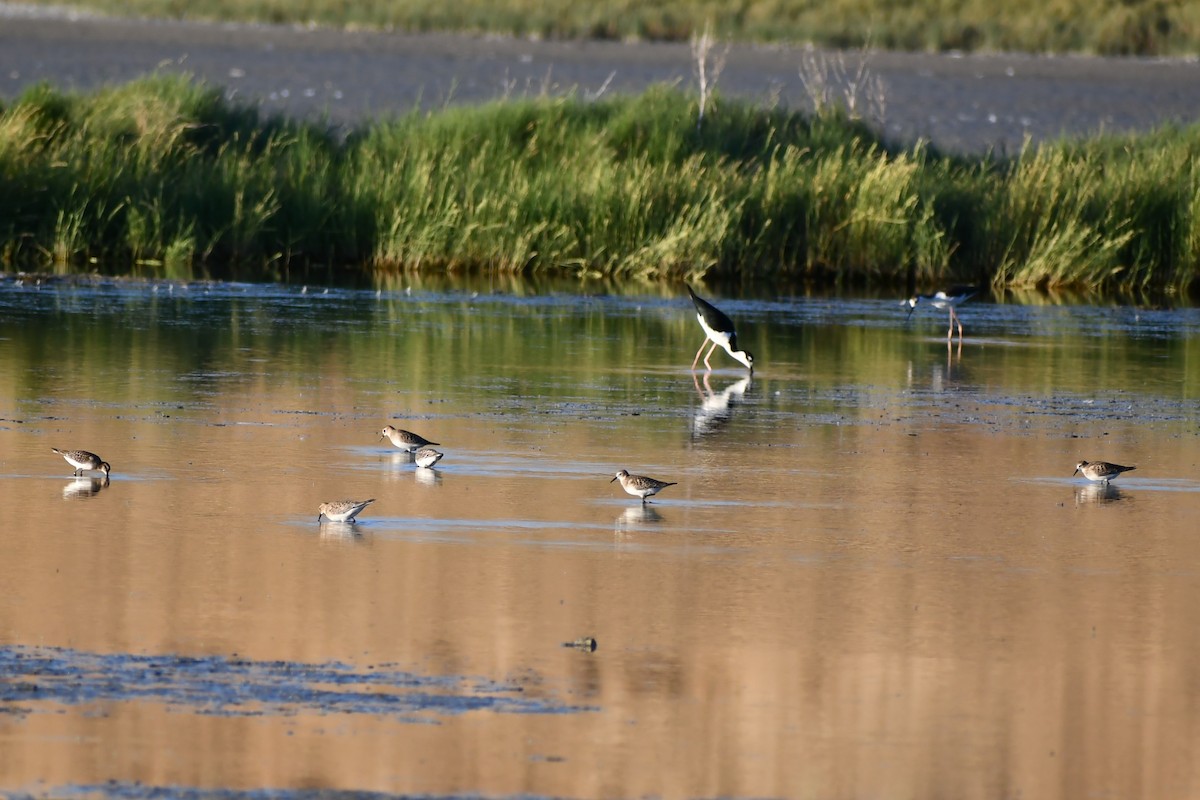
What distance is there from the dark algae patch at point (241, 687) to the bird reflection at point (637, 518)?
271 centimetres

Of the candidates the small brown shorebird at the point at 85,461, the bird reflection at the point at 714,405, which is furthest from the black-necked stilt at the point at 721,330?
the small brown shorebird at the point at 85,461

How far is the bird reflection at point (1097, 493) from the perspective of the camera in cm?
1095

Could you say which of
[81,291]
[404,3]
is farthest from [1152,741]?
[404,3]

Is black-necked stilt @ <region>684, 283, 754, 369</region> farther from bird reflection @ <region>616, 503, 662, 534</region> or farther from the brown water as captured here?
bird reflection @ <region>616, 503, 662, 534</region>

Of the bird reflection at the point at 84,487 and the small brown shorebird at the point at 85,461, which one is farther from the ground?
the small brown shorebird at the point at 85,461

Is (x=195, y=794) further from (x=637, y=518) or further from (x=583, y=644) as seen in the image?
(x=637, y=518)

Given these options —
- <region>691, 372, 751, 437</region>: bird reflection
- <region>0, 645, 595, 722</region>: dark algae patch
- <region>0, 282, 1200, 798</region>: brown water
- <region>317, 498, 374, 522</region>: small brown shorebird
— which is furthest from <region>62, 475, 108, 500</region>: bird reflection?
<region>691, 372, 751, 437</region>: bird reflection

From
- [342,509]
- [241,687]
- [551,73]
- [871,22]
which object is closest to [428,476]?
[342,509]

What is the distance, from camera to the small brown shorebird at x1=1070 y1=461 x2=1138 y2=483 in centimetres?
1120

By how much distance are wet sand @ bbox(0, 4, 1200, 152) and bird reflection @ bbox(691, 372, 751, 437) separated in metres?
29.6

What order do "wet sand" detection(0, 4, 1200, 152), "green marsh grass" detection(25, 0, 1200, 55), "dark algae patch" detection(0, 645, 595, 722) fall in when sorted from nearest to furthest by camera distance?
"dark algae patch" detection(0, 645, 595, 722), "wet sand" detection(0, 4, 1200, 152), "green marsh grass" detection(25, 0, 1200, 55)

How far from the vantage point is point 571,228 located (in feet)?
73.9

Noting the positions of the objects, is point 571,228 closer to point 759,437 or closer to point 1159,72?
point 759,437

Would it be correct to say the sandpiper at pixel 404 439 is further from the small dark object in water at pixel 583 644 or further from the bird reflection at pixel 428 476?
the small dark object in water at pixel 583 644
